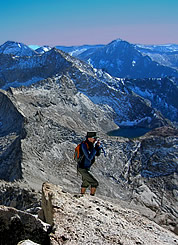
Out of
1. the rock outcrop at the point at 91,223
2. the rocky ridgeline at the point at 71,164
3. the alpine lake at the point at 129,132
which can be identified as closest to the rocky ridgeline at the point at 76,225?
the rock outcrop at the point at 91,223

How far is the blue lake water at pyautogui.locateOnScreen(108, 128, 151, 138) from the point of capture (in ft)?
362

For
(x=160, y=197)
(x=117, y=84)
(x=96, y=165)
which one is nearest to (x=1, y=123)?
(x=96, y=165)

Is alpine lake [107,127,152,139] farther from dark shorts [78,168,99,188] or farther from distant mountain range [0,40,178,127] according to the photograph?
dark shorts [78,168,99,188]

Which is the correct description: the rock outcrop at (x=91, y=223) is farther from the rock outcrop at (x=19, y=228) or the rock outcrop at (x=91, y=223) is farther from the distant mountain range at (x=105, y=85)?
the distant mountain range at (x=105, y=85)

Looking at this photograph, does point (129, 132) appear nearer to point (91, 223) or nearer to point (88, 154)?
point (88, 154)

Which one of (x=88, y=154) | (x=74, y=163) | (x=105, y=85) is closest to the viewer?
(x=88, y=154)

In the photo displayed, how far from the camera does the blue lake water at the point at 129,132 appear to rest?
110438 mm

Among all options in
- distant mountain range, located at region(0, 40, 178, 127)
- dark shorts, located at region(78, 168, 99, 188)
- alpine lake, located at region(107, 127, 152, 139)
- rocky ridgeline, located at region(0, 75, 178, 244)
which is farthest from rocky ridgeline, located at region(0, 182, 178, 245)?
distant mountain range, located at region(0, 40, 178, 127)

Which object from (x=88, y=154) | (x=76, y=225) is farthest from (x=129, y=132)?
(x=76, y=225)

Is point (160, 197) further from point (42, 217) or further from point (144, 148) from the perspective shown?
point (42, 217)

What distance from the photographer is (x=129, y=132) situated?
118188 mm

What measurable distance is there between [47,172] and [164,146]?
101ft

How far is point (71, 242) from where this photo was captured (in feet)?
25.0

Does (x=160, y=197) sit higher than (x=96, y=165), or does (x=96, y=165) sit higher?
(x=96, y=165)
